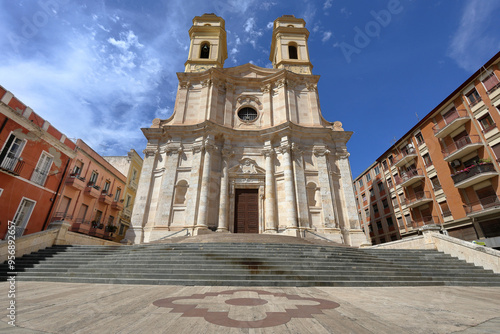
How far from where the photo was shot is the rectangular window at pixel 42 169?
1396 cm

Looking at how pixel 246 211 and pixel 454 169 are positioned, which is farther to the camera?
pixel 454 169

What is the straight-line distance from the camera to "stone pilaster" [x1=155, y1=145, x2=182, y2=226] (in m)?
14.7

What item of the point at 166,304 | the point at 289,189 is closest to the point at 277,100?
the point at 289,189

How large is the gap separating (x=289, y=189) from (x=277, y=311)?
13.0 metres

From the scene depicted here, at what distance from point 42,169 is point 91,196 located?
565 cm

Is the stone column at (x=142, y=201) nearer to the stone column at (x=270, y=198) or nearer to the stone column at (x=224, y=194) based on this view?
the stone column at (x=224, y=194)

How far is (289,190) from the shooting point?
15477mm

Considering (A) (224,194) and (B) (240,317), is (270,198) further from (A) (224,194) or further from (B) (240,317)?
(B) (240,317)

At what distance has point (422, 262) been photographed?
8164 millimetres

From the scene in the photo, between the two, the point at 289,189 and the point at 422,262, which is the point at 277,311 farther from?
the point at 289,189

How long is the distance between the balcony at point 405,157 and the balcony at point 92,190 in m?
30.8

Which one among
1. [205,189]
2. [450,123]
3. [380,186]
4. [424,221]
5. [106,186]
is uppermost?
[450,123]

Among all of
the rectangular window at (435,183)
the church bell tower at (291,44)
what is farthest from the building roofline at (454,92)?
the church bell tower at (291,44)

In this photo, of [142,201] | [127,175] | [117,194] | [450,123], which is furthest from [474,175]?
[127,175]
